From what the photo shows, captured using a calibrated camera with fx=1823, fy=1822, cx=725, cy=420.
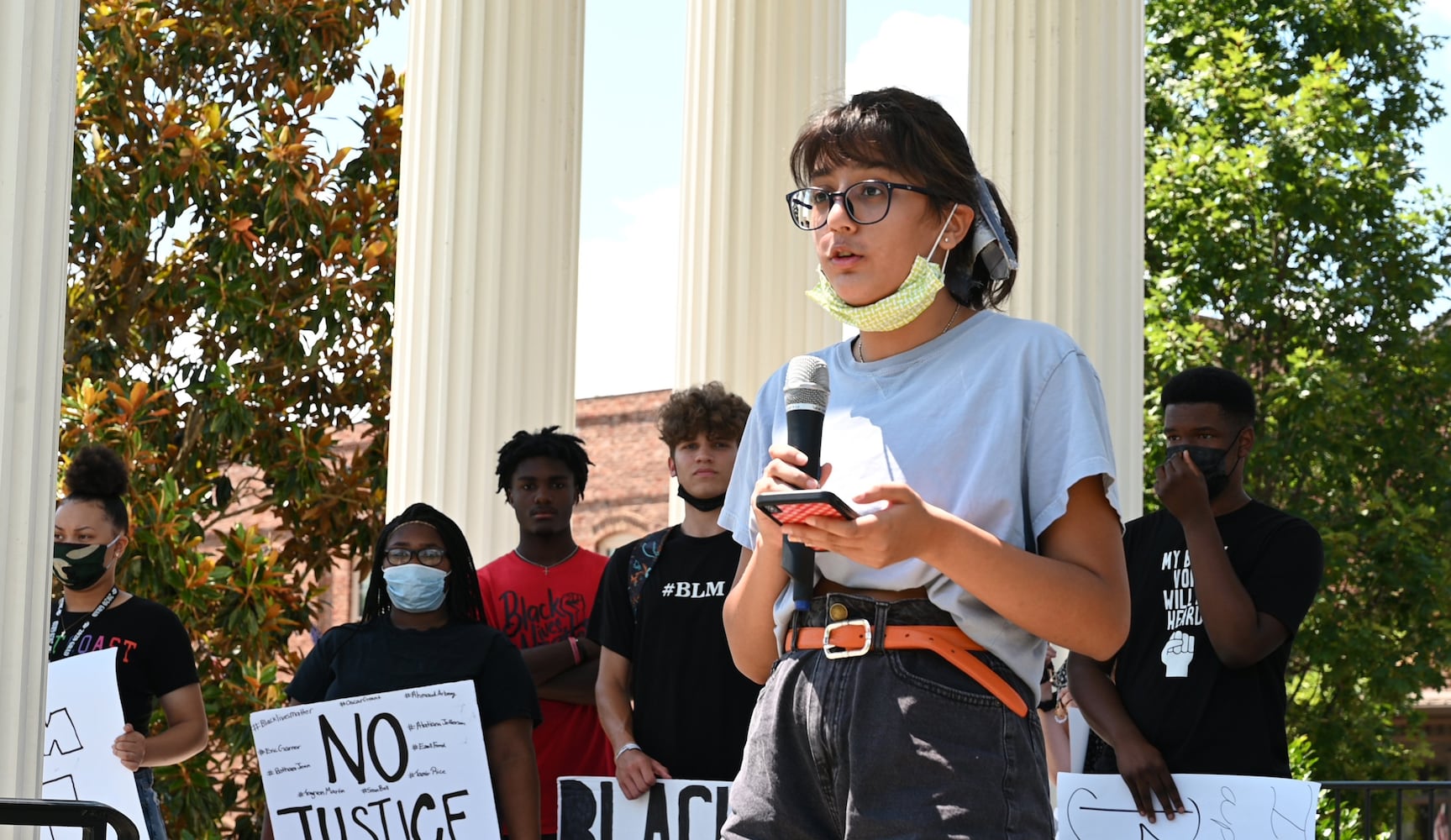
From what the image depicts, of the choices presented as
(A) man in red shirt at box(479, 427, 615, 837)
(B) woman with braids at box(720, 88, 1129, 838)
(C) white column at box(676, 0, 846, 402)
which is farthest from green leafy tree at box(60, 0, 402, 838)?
(B) woman with braids at box(720, 88, 1129, 838)

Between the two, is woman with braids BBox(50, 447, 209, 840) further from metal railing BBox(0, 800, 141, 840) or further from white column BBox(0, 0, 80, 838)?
metal railing BBox(0, 800, 141, 840)

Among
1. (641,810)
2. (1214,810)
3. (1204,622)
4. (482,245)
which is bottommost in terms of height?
(641,810)

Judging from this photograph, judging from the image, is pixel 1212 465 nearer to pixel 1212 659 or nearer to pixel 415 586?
pixel 1212 659

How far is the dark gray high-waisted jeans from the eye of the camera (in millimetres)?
2637

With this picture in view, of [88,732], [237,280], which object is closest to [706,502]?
[88,732]

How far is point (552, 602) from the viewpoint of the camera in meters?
6.96

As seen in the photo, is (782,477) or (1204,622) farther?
(1204,622)

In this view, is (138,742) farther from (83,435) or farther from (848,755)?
(83,435)

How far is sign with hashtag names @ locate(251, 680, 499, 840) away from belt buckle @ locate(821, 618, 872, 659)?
306 cm

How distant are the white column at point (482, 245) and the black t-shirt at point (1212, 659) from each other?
4.06 m

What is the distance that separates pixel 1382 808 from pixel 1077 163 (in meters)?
13.4

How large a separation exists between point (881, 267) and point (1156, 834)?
2573 mm

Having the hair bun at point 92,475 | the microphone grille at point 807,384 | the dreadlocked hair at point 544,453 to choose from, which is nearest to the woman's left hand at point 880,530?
the microphone grille at point 807,384

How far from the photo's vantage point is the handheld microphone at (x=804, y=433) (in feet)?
8.95
